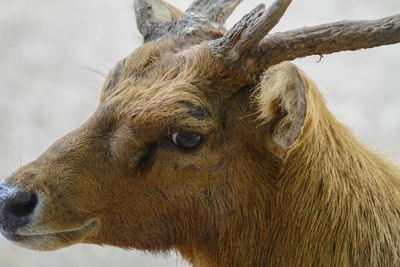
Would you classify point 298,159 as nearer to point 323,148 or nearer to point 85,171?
point 323,148

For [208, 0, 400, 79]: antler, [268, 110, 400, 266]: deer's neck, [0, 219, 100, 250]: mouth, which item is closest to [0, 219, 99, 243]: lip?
[0, 219, 100, 250]: mouth

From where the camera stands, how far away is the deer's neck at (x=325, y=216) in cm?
311

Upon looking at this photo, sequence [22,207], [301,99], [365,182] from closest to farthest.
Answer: [301,99] < [22,207] < [365,182]

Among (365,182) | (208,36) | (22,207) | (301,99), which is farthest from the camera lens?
(208,36)

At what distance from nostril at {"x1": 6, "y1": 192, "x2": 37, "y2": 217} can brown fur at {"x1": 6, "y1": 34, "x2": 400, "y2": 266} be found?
50 mm

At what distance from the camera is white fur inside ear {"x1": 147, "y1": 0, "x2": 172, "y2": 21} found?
158 inches

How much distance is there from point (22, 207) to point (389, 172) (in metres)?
2.17

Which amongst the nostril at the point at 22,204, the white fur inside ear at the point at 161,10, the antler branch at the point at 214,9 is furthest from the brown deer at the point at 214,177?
the white fur inside ear at the point at 161,10

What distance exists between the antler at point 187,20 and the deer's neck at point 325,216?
968 mm

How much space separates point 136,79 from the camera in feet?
10.7

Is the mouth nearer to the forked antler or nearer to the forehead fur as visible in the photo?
the forehead fur

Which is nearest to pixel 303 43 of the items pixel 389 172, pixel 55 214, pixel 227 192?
pixel 227 192

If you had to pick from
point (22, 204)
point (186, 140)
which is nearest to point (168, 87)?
point (186, 140)

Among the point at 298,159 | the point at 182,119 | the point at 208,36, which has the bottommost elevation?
the point at 298,159
